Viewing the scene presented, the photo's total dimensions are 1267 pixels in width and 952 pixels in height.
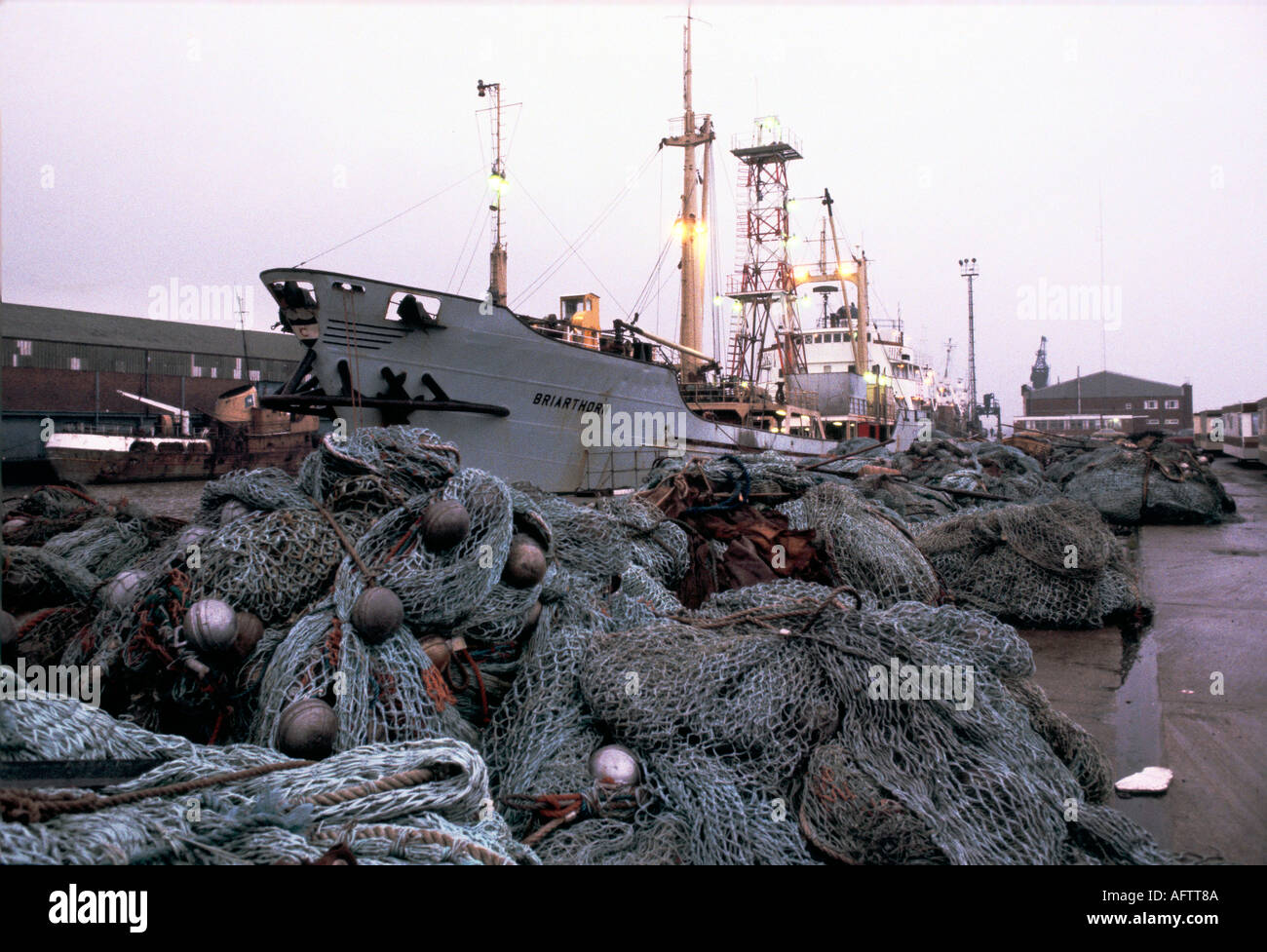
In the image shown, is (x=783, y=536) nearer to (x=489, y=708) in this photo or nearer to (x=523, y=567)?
(x=523, y=567)

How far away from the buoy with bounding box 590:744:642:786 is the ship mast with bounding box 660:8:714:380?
62.7 ft

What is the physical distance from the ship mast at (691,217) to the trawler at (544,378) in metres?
0.04

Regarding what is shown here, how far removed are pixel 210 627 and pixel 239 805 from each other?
3.03 feet

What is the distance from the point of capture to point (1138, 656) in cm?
468

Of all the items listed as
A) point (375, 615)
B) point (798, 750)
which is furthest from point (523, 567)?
point (798, 750)

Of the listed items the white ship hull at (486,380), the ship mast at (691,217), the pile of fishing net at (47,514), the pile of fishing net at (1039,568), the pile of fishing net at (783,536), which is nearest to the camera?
the pile of fishing net at (783,536)

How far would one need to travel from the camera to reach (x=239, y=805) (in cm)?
190

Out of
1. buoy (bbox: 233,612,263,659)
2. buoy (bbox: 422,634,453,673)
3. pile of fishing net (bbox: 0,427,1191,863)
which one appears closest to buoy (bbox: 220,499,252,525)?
pile of fishing net (bbox: 0,427,1191,863)

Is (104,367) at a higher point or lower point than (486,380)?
higher

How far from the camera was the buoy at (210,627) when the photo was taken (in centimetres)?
264

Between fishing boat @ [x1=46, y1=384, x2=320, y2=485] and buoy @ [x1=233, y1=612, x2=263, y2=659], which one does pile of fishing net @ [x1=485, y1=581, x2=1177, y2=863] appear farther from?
fishing boat @ [x1=46, y1=384, x2=320, y2=485]

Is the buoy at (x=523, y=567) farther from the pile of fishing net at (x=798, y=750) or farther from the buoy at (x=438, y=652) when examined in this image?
the buoy at (x=438, y=652)

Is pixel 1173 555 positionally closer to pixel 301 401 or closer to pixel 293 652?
pixel 293 652

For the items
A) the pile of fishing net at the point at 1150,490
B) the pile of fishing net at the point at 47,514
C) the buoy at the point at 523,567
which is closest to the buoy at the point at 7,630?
the buoy at the point at 523,567
